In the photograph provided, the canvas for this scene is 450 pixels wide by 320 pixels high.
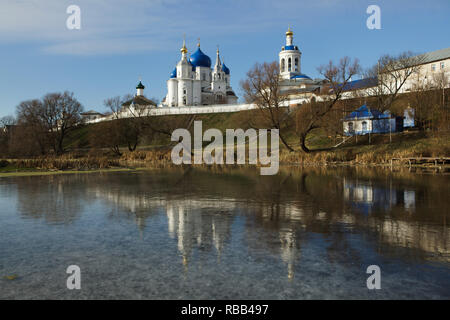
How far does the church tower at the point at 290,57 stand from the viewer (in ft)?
347

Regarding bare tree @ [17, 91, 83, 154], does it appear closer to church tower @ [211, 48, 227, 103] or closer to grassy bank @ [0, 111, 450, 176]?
grassy bank @ [0, 111, 450, 176]

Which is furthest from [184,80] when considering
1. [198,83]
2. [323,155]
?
[323,155]

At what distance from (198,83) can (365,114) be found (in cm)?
5811

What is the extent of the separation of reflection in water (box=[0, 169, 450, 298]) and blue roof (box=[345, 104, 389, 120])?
31.1 meters

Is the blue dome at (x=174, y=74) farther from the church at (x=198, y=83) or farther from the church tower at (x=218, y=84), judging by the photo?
the church tower at (x=218, y=84)

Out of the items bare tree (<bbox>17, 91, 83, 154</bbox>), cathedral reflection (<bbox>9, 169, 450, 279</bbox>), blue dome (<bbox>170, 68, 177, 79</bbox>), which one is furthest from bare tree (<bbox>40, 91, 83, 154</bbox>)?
cathedral reflection (<bbox>9, 169, 450, 279</bbox>)

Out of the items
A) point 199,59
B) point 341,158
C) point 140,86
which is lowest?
point 341,158

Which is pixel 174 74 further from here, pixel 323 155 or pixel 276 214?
pixel 276 214

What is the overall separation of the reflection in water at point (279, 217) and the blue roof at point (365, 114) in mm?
31071

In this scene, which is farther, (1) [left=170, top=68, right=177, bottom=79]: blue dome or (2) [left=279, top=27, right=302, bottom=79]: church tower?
(2) [left=279, top=27, right=302, bottom=79]: church tower

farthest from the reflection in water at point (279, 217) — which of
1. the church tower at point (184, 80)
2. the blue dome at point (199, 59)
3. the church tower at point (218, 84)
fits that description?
the blue dome at point (199, 59)

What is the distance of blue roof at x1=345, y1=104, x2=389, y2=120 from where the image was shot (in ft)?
153

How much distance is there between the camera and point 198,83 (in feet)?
324
